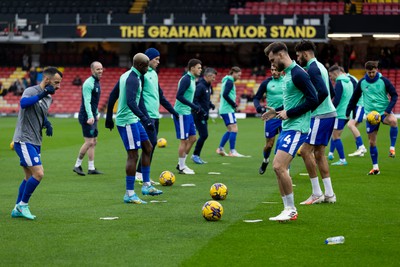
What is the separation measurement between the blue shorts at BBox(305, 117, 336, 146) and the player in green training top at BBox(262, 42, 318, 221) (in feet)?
5.57

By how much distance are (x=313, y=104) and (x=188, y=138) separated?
7.51 meters

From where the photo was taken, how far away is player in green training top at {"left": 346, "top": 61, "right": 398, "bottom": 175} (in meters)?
17.2

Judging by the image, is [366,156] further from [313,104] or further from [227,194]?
[313,104]

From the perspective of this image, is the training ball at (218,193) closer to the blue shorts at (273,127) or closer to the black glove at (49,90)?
the black glove at (49,90)

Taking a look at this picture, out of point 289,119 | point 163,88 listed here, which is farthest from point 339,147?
point 163,88

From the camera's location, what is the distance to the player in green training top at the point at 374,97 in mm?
17234

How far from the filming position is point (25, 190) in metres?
11.6

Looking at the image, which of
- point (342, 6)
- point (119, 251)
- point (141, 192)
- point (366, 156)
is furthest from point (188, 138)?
point (342, 6)

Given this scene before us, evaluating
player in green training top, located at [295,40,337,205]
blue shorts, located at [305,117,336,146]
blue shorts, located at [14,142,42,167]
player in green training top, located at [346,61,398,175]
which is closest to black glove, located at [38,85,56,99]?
blue shorts, located at [14,142,42,167]

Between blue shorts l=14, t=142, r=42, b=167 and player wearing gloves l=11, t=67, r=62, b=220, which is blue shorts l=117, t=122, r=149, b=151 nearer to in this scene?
player wearing gloves l=11, t=67, r=62, b=220

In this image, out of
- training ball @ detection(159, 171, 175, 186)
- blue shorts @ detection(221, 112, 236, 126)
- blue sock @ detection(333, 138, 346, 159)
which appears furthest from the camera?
blue shorts @ detection(221, 112, 236, 126)

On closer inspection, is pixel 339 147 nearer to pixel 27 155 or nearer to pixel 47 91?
pixel 27 155

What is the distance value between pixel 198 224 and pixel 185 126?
733 centimetres

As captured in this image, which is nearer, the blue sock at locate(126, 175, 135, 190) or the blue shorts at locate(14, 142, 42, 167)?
the blue shorts at locate(14, 142, 42, 167)
